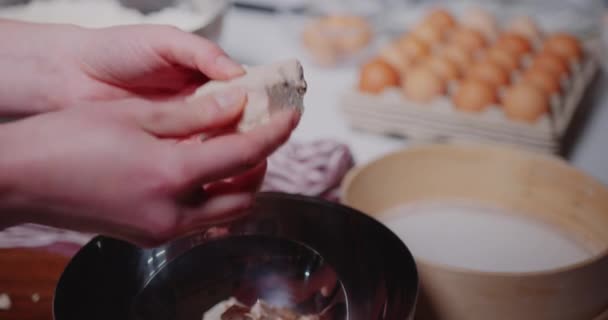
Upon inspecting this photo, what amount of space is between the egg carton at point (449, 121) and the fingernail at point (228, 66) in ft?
1.64

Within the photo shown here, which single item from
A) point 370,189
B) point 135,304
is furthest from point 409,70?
point 135,304

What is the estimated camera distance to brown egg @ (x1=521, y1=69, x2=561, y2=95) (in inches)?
39.3

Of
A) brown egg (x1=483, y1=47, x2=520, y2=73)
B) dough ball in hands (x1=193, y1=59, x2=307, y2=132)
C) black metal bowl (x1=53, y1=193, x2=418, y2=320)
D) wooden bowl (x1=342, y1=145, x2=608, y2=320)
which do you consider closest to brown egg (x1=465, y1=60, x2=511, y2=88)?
brown egg (x1=483, y1=47, x2=520, y2=73)

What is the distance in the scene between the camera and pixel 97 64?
Answer: 0.61 metres

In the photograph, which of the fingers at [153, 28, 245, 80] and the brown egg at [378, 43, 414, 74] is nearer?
the fingers at [153, 28, 245, 80]

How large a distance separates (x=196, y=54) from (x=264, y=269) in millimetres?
222

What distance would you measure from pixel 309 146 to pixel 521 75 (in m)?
0.43

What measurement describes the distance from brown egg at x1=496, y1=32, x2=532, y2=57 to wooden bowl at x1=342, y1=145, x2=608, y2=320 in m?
0.41

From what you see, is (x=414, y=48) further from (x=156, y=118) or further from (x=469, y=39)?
(x=156, y=118)

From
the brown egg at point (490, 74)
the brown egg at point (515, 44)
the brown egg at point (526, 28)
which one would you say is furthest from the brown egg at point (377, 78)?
the brown egg at point (526, 28)

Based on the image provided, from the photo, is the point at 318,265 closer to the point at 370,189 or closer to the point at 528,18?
the point at 370,189

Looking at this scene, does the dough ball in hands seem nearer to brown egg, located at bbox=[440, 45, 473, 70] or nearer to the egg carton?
the egg carton

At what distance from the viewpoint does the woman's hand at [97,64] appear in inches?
20.9

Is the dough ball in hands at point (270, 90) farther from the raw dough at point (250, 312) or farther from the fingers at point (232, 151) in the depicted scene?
the raw dough at point (250, 312)
